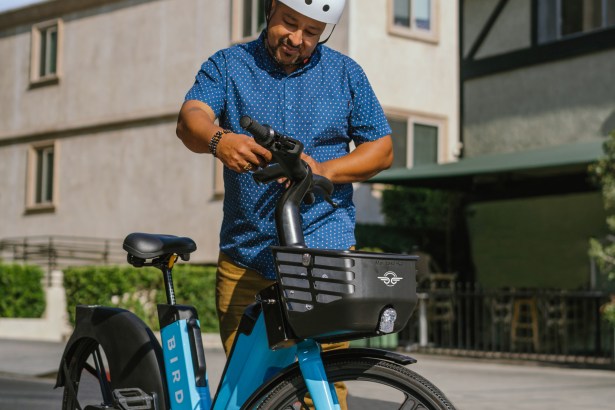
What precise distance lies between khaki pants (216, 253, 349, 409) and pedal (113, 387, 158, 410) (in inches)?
12.7

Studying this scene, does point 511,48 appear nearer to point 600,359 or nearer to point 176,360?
point 600,359

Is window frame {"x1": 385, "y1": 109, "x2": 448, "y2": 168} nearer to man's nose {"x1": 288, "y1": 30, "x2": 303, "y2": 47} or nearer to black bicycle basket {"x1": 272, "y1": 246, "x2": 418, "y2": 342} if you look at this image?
man's nose {"x1": 288, "y1": 30, "x2": 303, "y2": 47}

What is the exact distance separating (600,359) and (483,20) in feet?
21.7

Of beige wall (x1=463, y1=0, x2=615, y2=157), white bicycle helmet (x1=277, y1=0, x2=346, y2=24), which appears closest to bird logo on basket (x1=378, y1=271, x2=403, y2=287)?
white bicycle helmet (x1=277, y1=0, x2=346, y2=24)

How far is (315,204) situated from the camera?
4.00 metres

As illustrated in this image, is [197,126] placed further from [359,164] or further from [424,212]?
[424,212]

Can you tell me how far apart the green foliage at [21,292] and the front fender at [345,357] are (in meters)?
17.1

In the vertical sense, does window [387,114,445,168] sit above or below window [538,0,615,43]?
below

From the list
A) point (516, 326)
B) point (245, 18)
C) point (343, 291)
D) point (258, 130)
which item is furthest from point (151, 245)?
point (245, 18)

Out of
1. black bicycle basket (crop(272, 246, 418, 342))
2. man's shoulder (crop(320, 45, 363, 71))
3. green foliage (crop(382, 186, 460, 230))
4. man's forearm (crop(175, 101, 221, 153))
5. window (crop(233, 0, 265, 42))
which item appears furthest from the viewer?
window (crop(233, 0, 265, 42))

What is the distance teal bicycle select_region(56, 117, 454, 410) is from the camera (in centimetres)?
325

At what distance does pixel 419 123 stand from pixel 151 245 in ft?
55.3

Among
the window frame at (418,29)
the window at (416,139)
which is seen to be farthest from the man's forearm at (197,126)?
the window frame at (418,29)

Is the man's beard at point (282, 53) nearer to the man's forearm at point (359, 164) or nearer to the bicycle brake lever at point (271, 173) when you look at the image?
the man's forearm at point (359, 164)
